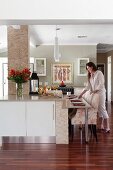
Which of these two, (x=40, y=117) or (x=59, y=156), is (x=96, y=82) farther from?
(x=59, y=156)

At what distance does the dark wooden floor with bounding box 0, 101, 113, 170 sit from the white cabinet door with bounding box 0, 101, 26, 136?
249 millimetres

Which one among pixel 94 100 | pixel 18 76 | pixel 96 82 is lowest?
pixel 94 100

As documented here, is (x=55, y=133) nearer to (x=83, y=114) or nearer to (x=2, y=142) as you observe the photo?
(x=83, y=114)

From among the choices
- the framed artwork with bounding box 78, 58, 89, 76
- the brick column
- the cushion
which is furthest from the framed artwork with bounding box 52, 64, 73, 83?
the cushion

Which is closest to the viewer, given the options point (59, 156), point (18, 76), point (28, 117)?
point (59, 156)

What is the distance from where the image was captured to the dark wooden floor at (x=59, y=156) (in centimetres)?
381

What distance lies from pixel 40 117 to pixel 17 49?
162 centimetres

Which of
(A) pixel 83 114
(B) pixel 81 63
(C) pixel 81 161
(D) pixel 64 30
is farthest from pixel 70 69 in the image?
(C) pixel 81 161

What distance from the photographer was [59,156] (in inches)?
167

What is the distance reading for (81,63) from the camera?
10094mm

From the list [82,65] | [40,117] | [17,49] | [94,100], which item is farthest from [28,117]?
[82,65]
